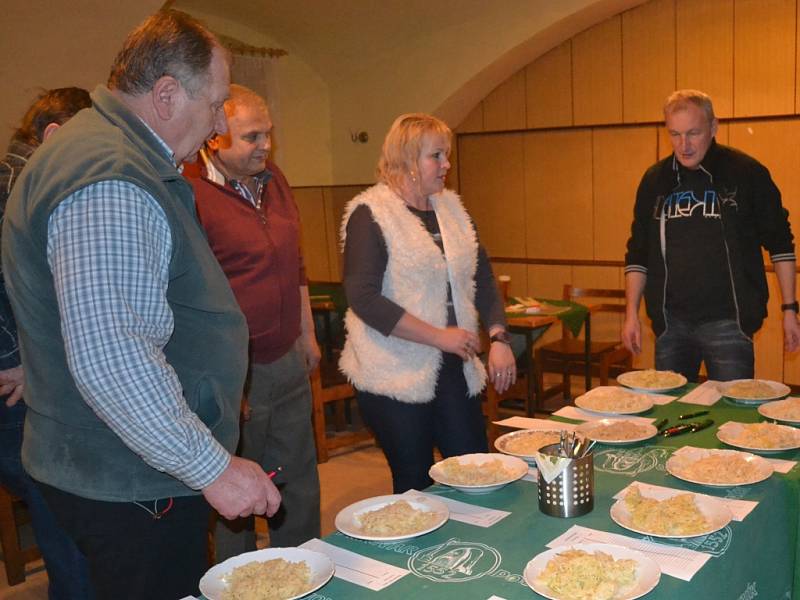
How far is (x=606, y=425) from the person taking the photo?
6.59 ft

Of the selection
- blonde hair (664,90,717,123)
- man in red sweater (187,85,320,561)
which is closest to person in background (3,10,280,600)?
man in red sweater (187,85,320,561)

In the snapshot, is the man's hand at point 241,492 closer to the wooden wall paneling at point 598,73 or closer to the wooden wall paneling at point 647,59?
the wooden wall paneling at point 647,59

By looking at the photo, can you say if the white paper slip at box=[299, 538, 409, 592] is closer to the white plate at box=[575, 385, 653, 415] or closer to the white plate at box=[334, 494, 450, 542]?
the white plate at box=[334, 494, 450, 542]

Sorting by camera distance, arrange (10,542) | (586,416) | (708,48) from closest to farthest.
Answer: (586,416) → (10,542) → (708,48)

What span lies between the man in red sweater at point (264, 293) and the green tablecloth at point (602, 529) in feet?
2.46

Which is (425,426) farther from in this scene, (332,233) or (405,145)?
(332,233)

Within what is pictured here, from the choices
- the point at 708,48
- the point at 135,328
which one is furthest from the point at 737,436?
the point at 708,48

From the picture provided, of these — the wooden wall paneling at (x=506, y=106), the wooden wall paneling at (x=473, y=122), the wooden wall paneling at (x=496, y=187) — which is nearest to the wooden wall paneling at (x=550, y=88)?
the wooden wall paneling at (x=506, y=106)

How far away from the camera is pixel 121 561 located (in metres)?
1.35

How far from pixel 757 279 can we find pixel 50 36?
117 inches

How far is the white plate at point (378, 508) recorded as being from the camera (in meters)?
1.41

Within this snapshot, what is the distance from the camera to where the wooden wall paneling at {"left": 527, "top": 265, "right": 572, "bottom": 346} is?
19.4 feet

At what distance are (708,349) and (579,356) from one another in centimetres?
195

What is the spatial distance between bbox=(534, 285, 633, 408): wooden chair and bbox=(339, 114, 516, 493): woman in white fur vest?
2280 millimetres
